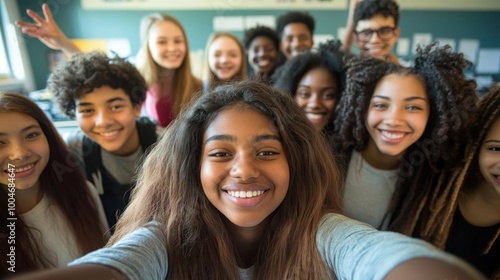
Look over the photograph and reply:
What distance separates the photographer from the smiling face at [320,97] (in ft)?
4.61

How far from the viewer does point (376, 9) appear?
166 centimetres

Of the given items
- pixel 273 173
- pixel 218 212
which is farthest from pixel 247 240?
pixel 273 173

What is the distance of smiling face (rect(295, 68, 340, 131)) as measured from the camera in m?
1.40

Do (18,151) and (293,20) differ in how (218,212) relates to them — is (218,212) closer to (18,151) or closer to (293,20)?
(18,151)

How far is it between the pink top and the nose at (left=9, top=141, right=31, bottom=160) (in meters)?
1.02

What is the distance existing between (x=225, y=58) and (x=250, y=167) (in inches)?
58.0

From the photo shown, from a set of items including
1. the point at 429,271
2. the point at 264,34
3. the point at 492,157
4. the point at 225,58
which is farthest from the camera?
the point at 264,34

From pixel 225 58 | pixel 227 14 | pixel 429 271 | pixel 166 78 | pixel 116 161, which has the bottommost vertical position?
pixel 116 161

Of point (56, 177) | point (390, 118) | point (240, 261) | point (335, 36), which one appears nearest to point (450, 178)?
point (390, 118)

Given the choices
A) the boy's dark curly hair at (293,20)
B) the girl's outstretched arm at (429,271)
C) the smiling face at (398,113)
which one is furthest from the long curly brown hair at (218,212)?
the boy's dark curly hair at (293,20)

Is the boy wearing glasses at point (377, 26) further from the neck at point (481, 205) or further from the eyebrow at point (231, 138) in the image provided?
the eyebrow at point (231, 138)

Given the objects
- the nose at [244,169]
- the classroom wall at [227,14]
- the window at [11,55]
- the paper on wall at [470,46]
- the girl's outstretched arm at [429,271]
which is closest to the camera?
the girl's outstretched arm at [429,271]

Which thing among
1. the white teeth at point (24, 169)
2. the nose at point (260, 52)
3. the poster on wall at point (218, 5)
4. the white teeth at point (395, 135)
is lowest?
the white teeth at point (24, 169)

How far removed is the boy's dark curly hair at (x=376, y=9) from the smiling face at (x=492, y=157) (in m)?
0.93
